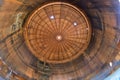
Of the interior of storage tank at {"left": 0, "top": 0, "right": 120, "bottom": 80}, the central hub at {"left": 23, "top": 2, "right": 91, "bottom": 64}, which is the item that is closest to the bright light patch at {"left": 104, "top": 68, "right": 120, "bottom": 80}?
the interior of storage tank at {"left": 0, "top": 0, "right": 120, "bottom": 80}

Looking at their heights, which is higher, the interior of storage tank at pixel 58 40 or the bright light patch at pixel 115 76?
the interior of storage tank at pixel 58 40

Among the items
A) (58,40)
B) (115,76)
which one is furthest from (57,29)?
(115,76)

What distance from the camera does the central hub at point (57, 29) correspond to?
13.3ft

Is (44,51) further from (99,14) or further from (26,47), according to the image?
(99,14)

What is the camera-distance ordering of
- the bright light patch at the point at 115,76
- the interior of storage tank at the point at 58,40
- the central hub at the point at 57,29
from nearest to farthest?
the bright light patch at the point at 115,76 < the interior of storage tank at the point at 58,40 < the central hub at the point at 57,29

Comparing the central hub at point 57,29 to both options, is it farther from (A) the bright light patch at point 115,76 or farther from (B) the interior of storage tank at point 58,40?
(A) the bright light patch at point 115,76

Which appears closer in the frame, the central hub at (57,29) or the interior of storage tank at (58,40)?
the interior of storage tank at (58,40)

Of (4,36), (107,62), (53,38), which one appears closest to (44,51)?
(53,38)

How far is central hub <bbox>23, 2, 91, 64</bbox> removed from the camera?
4.06 meters

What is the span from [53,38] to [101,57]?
927mm

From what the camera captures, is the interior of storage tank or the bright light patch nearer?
the bright light patch

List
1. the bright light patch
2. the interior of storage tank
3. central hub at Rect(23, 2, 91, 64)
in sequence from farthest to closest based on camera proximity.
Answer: central hub at Rect(23, 2, 91, 64) < the interior of storage tank < the bright light patch

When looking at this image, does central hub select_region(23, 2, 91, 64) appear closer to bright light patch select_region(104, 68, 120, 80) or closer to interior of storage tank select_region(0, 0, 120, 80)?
interior of storage tank select_region(0, 0, 120, 80)

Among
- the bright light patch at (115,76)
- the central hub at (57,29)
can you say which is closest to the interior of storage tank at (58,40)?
the central hub at (57,29)
